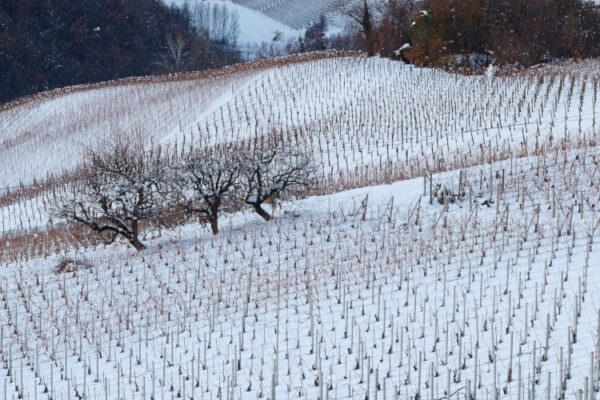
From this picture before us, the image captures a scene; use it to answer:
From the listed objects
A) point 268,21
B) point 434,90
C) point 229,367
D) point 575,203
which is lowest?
point 229,367

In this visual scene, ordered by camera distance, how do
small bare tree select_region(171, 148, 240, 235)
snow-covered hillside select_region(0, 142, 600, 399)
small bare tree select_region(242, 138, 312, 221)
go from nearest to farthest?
1. snow-covered hillside select_region(0, 142, 600, 399)
2. small bare tree select_region(171, 148, 240, 235)
3. small bare tree select_region(242, 138, 312, 221)

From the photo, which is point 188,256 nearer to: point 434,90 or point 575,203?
point 575,203

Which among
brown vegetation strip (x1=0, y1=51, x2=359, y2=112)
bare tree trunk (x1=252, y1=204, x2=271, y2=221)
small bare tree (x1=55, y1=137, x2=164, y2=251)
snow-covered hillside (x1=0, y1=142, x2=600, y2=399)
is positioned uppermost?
brown vegetation strip (x1=0, y1=51, x2=359, y2=112)

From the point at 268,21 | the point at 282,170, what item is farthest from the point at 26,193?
the point at 268,21

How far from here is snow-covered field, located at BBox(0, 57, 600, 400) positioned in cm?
788

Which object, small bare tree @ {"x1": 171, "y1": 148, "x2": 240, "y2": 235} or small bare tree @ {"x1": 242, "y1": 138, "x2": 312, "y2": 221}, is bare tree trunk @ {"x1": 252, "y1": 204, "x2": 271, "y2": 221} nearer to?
small bare tree @ {"x1": 242, "y1": 138, "x2": 312, "y2": 221}

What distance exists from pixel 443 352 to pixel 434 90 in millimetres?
18994

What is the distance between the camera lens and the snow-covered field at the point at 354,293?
310 inches

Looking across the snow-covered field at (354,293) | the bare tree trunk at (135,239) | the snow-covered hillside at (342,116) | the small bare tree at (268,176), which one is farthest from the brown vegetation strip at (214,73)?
the bare tree trunk at (135,239)

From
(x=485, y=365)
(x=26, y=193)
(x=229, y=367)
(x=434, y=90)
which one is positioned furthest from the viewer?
(x=434, y=90)

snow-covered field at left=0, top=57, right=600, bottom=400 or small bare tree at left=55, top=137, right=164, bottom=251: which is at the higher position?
small bare tree at left=55, top=137, right=164, bottom=251

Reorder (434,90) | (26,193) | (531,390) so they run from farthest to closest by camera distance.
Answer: (434,90)
(26,193)
(531,390)

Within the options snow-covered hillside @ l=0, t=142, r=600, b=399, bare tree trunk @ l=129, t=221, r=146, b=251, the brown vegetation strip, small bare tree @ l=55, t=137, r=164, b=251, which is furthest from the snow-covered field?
the brown vegetation strip

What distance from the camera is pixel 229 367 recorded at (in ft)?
28.2
